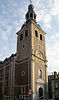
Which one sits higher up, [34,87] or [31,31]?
[31,31]

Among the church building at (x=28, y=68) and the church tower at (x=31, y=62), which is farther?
the church building at (x=28, y=68)

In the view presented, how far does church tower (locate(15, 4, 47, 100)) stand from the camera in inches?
946

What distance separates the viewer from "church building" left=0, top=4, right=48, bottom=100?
79.3 feet

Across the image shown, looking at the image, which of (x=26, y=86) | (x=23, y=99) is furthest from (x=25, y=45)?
(x=23, y=99)

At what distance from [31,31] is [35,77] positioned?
11.0 metres

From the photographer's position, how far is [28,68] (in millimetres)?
24922

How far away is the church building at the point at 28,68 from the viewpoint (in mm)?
24158

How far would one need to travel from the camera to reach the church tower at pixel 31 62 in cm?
2403

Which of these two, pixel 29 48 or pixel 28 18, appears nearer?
pixel 29 48

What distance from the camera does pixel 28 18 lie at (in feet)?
105

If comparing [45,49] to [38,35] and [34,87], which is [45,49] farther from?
[34,87]

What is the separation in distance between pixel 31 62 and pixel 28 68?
4.88ft

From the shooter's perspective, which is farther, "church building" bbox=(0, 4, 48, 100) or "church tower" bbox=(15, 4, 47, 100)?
"church building" bbox=(0, 4, 48, 100)

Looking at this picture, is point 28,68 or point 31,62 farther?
point 28,68
